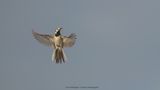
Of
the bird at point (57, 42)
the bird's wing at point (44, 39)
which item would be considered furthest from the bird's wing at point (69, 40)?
the bird's wing at point (44, 39)

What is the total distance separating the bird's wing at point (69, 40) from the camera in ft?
8.00

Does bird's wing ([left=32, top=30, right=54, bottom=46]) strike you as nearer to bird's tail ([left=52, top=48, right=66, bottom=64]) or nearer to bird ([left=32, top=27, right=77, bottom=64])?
bird ([left=32, top=27, right=77, bottom=64])

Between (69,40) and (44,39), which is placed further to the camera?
(44,39)

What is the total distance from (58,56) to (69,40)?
0.72 ft

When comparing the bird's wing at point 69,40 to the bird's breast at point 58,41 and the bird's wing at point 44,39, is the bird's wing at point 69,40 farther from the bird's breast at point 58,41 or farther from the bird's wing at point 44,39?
the bird's wing at point 44,39

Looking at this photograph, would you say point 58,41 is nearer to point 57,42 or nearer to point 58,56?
point 57,42

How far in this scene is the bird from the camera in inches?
98.4

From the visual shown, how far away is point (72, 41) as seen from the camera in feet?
8.00

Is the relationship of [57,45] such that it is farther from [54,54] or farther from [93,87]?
[93,87]

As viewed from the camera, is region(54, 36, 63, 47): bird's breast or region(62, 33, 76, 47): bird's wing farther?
region(54, 36, 63, 47): bird's breast

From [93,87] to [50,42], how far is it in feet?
2.48

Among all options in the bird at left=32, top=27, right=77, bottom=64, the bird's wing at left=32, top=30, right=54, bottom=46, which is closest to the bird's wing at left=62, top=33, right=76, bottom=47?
the bird at left=32, top=27, right=77, bottom=64

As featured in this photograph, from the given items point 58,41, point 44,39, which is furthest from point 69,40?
point 44,39

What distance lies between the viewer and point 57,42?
8.43 ft
